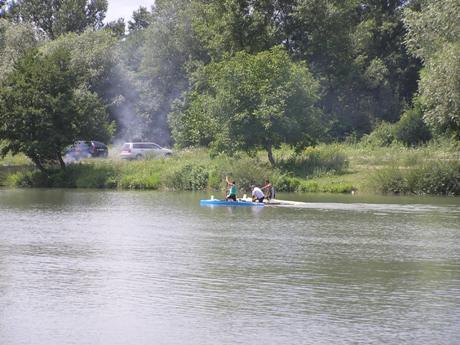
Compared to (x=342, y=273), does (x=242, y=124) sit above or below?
above

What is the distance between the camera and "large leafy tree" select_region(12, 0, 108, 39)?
12025cm

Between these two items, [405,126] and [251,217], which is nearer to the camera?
[251,217]

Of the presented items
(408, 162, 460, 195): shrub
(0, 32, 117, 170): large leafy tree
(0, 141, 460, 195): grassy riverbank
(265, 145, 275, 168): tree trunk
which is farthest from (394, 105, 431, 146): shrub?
(0, 32, 117, 170): large leafy tree

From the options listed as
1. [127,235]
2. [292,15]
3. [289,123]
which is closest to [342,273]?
[127,235]

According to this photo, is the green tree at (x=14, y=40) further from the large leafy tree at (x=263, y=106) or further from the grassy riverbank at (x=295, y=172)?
the large leafy tree at (x=263, y=106)

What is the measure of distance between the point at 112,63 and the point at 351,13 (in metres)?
26.2

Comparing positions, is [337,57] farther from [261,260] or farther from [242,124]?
[261,260]

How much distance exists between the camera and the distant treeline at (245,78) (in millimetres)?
63188

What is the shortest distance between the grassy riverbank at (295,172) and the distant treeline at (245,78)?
1.59 metres

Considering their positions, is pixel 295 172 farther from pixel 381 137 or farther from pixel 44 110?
pixel 44 110

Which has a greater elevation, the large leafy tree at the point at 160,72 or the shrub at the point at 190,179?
the large leafy tree at the point at 160,72

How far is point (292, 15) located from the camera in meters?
77.2

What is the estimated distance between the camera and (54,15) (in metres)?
121

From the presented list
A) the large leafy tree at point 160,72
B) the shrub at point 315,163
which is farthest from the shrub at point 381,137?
the large leafy tree at point 160,72
